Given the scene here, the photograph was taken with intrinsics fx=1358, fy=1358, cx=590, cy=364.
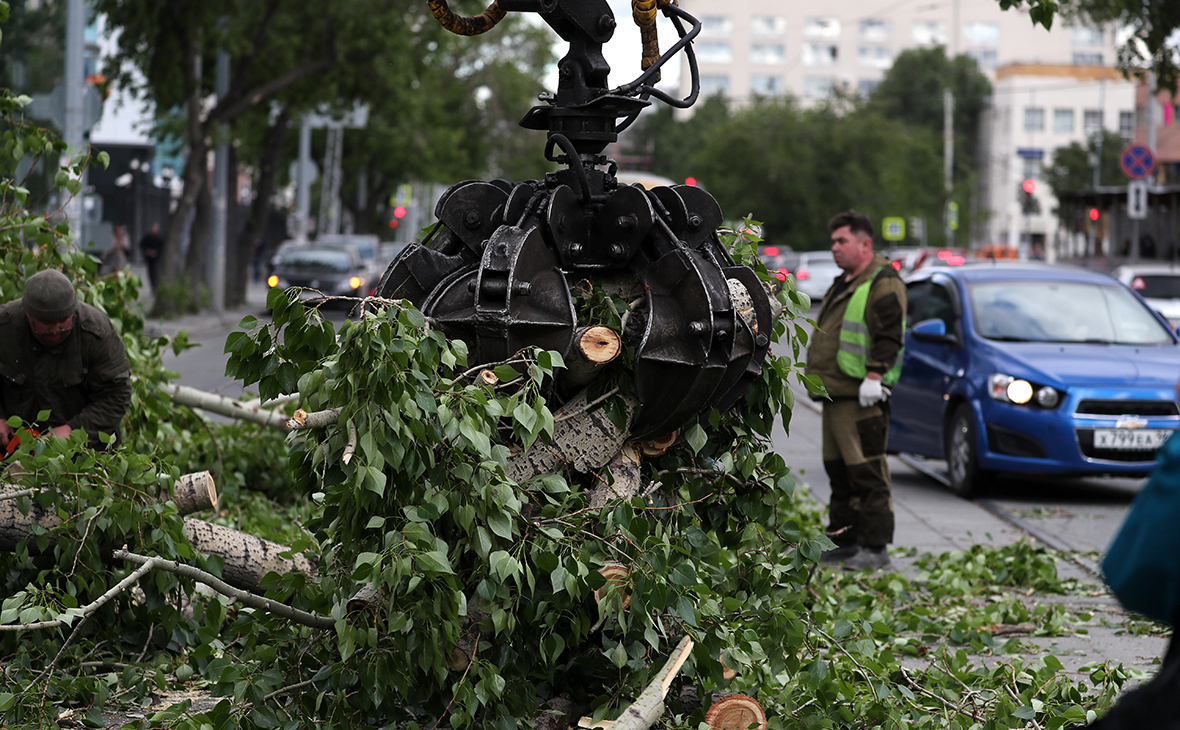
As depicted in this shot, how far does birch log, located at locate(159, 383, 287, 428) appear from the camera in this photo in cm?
729

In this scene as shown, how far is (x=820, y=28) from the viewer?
11862 centimetres

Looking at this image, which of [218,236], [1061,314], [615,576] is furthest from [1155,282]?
[615,576]

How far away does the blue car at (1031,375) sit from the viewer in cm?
959

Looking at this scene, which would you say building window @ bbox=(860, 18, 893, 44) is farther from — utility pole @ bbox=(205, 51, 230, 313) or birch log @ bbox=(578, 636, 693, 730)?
birch log @ bbox=(578, 636, 693, 730)

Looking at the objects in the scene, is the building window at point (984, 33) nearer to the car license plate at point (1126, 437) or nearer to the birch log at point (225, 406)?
the car license plate at point (1126, 437)

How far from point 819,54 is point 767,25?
5.35m

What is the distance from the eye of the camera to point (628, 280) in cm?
434

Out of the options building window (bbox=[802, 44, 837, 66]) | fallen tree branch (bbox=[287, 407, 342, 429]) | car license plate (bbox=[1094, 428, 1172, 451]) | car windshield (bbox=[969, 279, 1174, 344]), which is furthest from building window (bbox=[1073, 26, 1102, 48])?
fallen tree branch (bbox=[287, 407, 342, 429])

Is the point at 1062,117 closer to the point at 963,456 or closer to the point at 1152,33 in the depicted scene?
the point at 1152,33

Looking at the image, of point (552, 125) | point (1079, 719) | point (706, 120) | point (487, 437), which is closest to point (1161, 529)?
point (487, 437)

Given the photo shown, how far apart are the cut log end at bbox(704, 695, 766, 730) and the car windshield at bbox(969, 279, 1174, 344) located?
7006 millimetres

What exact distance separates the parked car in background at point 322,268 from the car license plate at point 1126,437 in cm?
2154

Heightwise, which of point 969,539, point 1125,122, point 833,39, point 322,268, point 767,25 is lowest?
point 969,539

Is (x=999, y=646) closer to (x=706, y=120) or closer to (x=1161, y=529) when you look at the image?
(x=1161, y=529)
